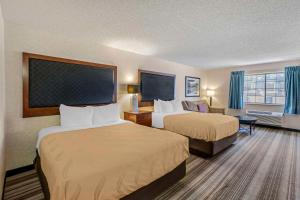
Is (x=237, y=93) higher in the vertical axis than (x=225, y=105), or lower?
higher

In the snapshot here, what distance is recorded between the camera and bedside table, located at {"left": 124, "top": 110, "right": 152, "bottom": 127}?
3723 mm

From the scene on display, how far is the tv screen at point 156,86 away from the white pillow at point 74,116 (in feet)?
6.32

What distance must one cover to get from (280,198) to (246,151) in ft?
5.35

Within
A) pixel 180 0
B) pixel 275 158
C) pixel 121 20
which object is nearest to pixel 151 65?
pixel 121 20

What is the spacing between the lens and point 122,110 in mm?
4051

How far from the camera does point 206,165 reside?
109 inches

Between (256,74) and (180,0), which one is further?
(256,74)

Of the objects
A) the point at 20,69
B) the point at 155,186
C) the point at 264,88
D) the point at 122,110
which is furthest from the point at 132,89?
the point at 264,88

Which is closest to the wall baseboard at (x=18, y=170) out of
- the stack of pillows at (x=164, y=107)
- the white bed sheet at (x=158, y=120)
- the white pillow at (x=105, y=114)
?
the white pillow at (x=105, y=114)

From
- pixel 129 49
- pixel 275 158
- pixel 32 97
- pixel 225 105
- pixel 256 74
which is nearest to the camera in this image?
pixel 32 97

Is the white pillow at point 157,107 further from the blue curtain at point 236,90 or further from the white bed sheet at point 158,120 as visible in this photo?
the blue curtain at point 236,90

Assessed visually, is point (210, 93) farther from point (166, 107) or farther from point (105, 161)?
point (105, 161)

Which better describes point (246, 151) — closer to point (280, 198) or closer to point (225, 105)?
point (280, 198)

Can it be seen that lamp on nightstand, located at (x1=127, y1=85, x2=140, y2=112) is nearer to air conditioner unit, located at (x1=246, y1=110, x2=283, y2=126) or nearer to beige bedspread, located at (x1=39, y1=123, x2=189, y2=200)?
beige bedspread, located at (x1=39, y1=123, x2=189, y2=200)
